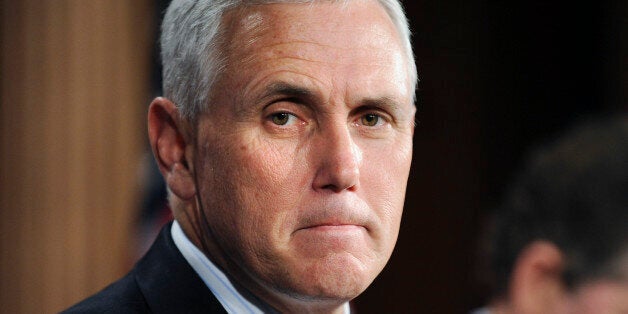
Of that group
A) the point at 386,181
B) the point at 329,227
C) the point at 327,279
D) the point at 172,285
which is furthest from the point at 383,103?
the point at 172,285

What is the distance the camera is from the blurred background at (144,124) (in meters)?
4.47

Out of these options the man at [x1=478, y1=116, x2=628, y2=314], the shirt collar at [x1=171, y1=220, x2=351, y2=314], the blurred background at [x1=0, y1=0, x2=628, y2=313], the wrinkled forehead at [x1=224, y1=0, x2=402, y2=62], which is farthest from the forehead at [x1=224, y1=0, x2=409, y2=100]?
the blurred background at [x1=0, y1=0, x2=628, y2=313]

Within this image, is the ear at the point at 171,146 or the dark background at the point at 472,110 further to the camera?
the dark background at the point at 472,110

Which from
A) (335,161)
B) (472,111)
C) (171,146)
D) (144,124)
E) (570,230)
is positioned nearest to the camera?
(335,161)

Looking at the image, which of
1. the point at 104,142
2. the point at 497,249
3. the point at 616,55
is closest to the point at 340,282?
the point at 497,249

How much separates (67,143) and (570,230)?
9.47 ft

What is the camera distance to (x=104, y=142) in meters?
4.74

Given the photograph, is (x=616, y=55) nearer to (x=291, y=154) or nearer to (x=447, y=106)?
(x=447, y=106)

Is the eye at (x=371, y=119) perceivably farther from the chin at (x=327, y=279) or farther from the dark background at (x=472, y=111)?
the dark background at (x=472, y=111)

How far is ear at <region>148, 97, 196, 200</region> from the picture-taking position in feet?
7.59

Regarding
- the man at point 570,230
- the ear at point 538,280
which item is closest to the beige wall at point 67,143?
the man at point 570,230

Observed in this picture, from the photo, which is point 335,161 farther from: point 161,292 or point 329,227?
point 161,292

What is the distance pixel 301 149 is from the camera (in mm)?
2102

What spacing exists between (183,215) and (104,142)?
2493 mm
